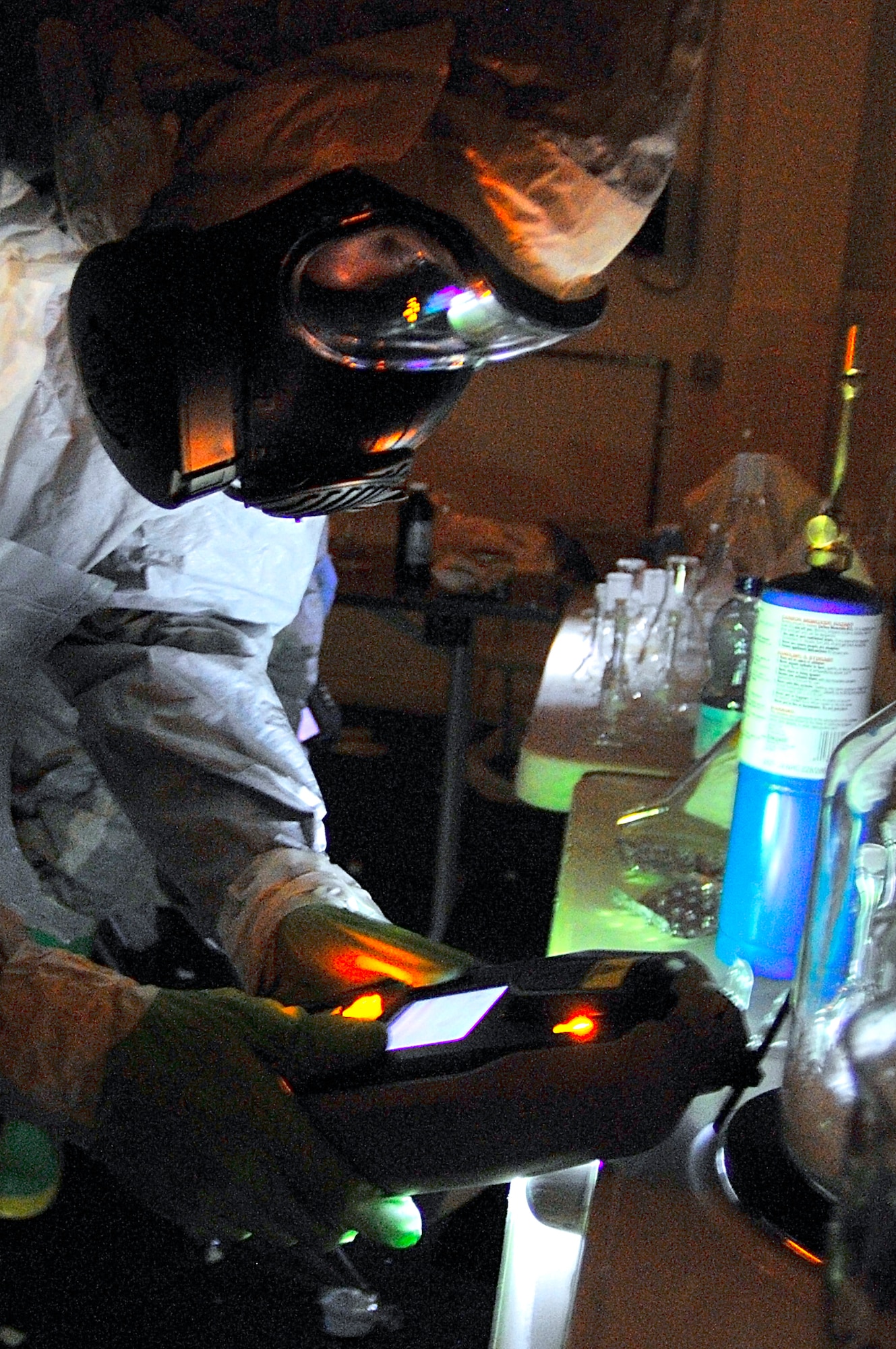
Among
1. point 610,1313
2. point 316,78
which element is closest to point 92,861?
point 316,78

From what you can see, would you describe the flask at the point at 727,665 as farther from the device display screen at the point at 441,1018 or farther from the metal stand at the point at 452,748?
the metal stand at the point at 452,748

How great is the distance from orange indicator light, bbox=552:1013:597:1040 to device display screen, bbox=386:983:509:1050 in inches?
2.0

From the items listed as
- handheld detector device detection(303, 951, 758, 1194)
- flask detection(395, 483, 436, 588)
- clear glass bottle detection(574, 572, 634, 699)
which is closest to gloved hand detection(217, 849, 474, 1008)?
handheld detector device detection(303, 951, 758, 1194)

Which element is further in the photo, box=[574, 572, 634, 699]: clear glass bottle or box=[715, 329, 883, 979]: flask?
box=[574, 572, 634, 699]: clear glass bottle

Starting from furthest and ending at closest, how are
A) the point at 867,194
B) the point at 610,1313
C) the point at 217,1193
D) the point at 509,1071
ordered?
the point at 867,194
the point at 217,1193
the point at 509,1071
the point at 610,1313

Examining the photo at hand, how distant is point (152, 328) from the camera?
1010 mm

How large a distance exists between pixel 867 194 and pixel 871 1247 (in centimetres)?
440

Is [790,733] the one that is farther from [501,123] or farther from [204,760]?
[204,760]

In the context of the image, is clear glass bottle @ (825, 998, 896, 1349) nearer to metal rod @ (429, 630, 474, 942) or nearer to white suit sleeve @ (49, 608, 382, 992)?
white suit sleeve @ (49, 608, 382, 992)

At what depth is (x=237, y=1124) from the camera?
75 centimetres

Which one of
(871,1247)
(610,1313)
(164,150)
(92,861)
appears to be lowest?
(92,861)

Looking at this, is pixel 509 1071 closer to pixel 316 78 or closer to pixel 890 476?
pixel 316 78

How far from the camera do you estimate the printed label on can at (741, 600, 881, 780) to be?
82 cm

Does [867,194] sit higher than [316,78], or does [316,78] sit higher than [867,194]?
[867,194]
